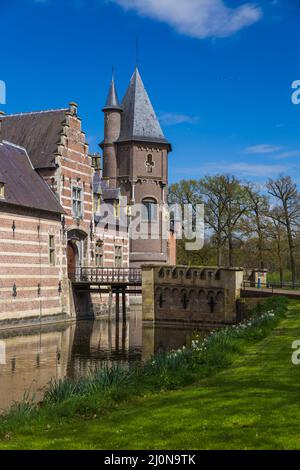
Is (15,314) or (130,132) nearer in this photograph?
(15,314)

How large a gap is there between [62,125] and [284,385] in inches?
976

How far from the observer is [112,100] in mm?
46219

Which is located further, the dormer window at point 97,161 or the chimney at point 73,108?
the dormer window at point 97,161

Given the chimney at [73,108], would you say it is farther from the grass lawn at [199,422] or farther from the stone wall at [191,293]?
the grass lawn at [199,422]

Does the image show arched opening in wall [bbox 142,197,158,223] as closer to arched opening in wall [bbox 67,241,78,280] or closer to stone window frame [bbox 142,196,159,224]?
stone window frame [bbox 142,196,159,224]

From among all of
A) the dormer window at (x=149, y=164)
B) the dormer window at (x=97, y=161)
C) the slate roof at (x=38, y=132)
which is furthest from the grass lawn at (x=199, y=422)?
the dormer window at (x=149, y=164)

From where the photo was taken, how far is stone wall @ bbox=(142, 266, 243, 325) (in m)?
30.1

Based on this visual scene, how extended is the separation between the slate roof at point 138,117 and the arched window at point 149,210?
4718mm

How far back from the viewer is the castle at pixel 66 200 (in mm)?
27594

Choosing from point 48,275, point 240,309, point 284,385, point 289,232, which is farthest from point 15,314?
point 289,232

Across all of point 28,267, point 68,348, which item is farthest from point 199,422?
point 28,267

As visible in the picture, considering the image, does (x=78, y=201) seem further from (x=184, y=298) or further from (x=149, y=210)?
(x=149, y=210)
